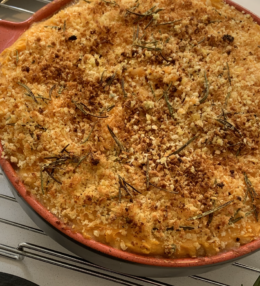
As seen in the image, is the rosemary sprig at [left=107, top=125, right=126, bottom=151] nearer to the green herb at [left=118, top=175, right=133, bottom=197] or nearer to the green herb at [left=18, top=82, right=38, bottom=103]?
the green herb at [left=118, top=175, right=133, bottom=197]

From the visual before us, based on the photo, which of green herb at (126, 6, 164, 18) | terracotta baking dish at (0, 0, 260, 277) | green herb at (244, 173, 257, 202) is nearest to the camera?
terracotta baking dish at (0, 0, 260, 277)

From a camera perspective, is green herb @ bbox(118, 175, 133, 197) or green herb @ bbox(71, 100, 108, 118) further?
A: green herb @ bbox(71, 100, 108, 118)

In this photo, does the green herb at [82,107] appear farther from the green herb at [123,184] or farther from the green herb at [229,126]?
the green herb at [229,126]

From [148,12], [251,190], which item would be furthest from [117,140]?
[148,12]

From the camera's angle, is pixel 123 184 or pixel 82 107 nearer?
pixel 123 184

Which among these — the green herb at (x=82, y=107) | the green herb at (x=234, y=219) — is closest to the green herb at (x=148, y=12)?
the green herb at (x=82, y=107)

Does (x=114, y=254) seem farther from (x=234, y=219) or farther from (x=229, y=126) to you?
(x=229, y=126)

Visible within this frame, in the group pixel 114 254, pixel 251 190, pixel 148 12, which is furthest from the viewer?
pixel 148 12

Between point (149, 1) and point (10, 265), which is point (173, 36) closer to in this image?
point (149, 1)

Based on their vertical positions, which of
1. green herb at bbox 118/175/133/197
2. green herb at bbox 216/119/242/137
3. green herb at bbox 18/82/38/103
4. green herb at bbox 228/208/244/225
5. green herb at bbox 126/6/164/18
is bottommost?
green herb at bbox 228/208/244/225

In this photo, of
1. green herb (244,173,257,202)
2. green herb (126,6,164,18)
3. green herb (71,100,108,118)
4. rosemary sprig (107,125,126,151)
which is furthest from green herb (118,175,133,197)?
green herb (126,6,164,18)

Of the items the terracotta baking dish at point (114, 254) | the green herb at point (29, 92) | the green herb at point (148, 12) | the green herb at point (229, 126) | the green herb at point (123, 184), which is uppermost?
the green herb at point (148, 12)
